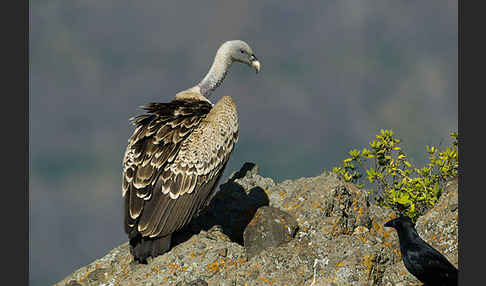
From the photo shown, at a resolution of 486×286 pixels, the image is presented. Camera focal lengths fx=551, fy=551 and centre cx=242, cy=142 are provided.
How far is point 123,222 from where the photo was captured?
10703 mm

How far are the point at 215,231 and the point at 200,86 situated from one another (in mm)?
4470

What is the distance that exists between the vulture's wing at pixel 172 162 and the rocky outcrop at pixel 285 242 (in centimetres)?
65

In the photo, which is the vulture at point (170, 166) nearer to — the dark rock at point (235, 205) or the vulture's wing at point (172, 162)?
the vulture's wing at point (172, 162)

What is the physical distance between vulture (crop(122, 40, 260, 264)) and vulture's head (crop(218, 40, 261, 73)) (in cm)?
282

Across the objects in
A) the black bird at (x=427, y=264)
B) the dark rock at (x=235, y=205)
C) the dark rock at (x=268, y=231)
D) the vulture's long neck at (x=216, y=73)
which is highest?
the vulture's long neck at (x=216, y=73)

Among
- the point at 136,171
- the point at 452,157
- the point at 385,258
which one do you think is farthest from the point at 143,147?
the point at 452,157

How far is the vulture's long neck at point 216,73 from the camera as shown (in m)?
14.1

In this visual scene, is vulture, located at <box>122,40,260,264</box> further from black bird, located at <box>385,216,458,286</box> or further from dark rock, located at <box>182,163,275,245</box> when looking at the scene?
black bird, located at <box>385,216,458,286</box>

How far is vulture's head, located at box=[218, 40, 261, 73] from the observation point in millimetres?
14438

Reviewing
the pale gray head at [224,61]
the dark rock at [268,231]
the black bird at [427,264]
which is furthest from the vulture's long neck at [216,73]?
the black bird at [427,264]

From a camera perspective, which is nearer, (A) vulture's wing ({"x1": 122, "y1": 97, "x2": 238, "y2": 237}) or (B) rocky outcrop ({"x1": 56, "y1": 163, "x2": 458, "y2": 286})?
(B) rocky outcrop ({"x1": 56, "y1": 163, "x2": 458, "y2": 286})

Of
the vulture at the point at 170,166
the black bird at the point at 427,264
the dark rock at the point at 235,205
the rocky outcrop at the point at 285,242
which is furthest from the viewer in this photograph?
the dark rock at the point at 235,205

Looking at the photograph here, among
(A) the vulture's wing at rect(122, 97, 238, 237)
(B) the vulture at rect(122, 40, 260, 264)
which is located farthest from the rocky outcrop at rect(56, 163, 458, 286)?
(A) the vulture's wing at rect(122, 97, 238, 237)

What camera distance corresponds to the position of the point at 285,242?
10.3 metres
